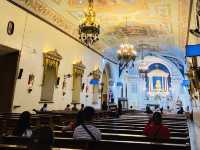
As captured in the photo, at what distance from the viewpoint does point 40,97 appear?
10.1 m

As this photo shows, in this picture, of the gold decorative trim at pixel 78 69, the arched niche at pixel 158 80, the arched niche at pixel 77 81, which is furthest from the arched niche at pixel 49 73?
the arched niche at pixel 158 80

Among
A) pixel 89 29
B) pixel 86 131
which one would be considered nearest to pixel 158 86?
pixel 89 29

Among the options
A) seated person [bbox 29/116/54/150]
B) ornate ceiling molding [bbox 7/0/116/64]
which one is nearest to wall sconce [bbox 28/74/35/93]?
ornate ceiling molding [bbox 7/0/116/64]

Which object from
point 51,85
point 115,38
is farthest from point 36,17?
point 115,38

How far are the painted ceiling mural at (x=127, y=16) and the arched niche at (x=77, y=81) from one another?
1.77 meters

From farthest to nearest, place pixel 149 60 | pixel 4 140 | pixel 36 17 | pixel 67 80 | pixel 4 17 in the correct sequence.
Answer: pixel 149 60, pixel 67 80, pixel 36 17, pixel 4 17, pixel 4 140

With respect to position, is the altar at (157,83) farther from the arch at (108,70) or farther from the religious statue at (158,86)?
the arch at (108,70)

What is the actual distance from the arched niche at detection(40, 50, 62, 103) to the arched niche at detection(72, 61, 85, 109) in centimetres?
189

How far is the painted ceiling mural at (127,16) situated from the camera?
9305 mm

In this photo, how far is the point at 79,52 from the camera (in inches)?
540

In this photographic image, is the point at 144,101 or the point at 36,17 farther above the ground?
the point at 36,17

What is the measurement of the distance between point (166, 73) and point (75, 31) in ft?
42.6

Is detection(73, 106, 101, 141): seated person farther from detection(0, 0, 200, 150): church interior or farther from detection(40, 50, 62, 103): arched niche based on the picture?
detection(40, 50, 62, 103): arched niche

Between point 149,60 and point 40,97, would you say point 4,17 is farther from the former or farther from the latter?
point 149,60
